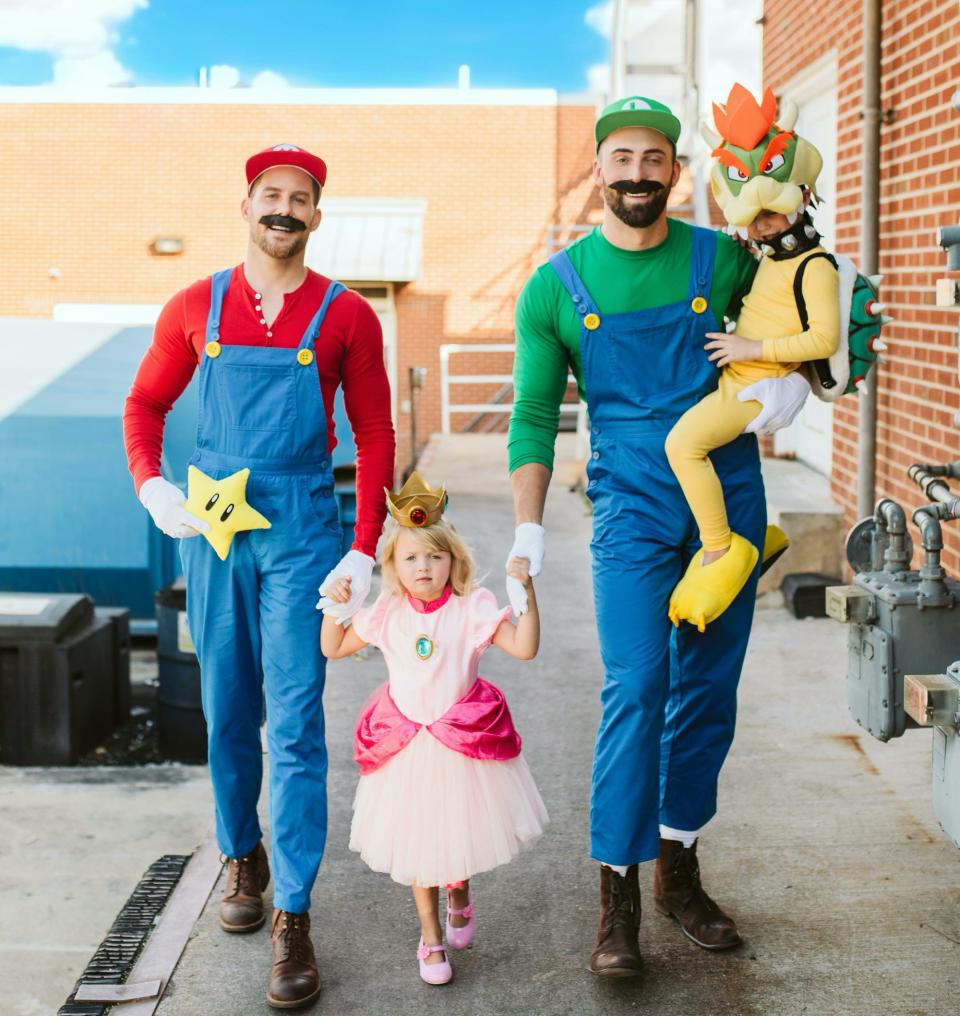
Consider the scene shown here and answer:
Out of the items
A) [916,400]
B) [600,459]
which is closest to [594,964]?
[600,459]

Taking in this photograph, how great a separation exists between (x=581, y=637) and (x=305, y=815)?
3.45 m

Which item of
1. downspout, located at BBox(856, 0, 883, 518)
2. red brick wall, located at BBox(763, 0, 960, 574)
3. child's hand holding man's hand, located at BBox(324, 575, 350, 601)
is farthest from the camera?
downspout, located at BBox(856, 0, 883, 518)

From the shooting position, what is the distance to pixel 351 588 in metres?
3.18

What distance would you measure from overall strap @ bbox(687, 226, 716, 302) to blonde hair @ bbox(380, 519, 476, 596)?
787 mm

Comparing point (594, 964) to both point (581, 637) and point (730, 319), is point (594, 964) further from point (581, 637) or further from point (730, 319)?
point (581, 637)

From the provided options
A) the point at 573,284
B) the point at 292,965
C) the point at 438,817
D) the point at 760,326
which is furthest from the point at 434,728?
the point at 760,326

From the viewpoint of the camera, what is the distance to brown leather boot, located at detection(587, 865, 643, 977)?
3.15 meters

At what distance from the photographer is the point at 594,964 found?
10.4 feet

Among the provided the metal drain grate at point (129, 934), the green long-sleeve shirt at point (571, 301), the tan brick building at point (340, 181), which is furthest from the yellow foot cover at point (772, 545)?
the tan brick building at point (340, 181)

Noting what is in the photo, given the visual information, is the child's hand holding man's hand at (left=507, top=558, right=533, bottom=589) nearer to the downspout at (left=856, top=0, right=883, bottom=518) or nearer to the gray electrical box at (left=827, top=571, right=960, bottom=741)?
the gray electrical box at (left=827, top=571, right=960, bottom=741)

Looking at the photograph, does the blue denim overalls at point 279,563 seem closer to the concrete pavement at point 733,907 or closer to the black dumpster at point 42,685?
the concrete pavement at point 733,907

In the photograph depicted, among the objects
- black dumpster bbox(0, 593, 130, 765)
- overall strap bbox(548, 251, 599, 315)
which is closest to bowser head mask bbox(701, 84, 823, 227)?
overall strap bbox(548, 251, 599, 315)

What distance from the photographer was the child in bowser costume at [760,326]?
10.2 ft

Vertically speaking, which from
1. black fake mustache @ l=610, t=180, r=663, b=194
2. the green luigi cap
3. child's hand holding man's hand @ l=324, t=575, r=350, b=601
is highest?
the green luigi cap
